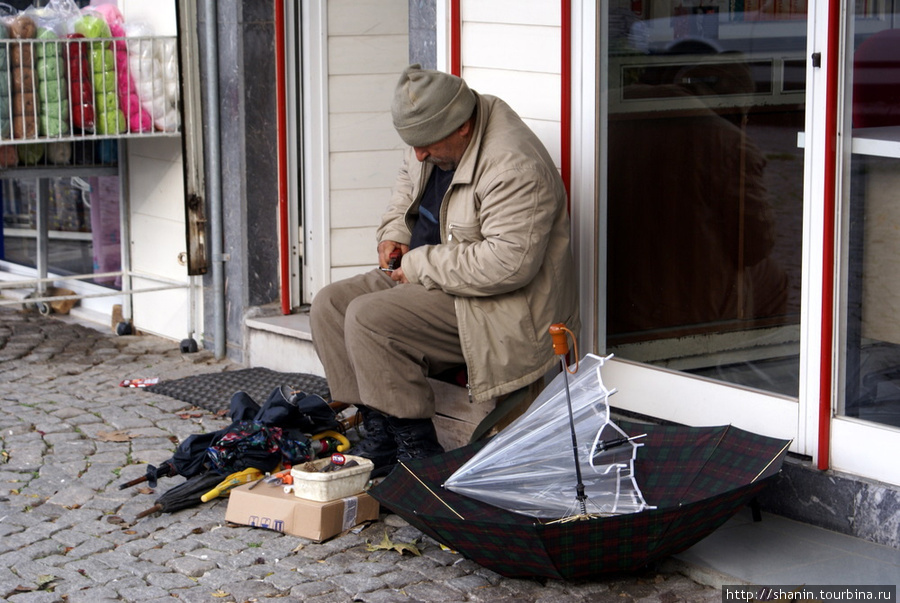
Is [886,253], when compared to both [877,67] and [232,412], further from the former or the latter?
[232,412]

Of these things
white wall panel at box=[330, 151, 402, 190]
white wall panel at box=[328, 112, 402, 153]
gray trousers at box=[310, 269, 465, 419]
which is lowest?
gray trousers at box=[310, 269, 465, 419]

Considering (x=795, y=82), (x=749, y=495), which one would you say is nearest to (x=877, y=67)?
(x=795, y=82)

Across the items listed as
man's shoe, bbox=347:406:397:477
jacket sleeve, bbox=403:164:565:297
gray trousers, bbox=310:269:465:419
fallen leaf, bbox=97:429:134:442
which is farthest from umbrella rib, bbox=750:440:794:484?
fallen leaf, bbox=97:429:134:442

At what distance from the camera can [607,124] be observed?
4.83m

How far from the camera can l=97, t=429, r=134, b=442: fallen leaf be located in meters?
5.42

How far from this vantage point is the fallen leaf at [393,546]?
4.10m

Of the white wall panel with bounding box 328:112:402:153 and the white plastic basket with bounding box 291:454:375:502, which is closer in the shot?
the white plastic basket with bounding box 291:454:375:502

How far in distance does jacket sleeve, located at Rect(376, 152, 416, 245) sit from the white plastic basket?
3.61 ft

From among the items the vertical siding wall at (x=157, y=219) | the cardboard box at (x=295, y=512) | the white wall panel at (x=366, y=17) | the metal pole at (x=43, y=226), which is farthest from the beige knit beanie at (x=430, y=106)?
the metal pole at (x=43, y=226)

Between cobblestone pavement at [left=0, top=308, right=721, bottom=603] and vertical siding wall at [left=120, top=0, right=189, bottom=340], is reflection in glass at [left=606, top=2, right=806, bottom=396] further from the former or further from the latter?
vertical siding wall at [left=120, top=0, right=189, bottom=340]

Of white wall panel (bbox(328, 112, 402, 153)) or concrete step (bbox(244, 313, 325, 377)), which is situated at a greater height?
white wall panel (bbox(328, 112, 402, 153))

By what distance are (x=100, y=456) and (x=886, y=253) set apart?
3308 mm

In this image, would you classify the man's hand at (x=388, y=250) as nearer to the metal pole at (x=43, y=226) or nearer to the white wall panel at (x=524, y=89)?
the white wall panel at (x=524, y=89)

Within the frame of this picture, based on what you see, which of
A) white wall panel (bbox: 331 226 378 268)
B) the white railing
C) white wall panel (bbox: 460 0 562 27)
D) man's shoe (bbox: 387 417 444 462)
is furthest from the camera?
white wall panel (bbox: 331 226 378 268)
